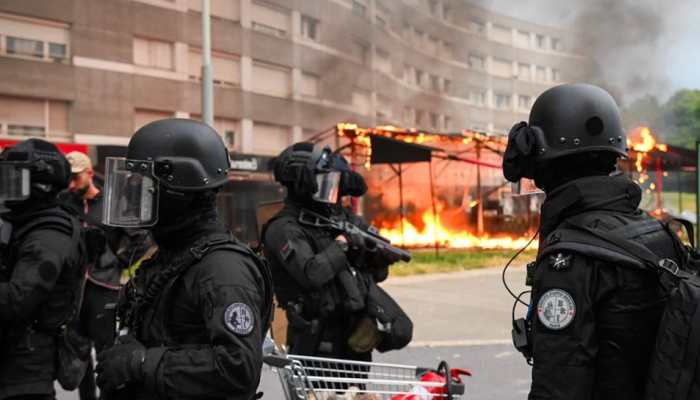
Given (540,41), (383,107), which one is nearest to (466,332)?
(540,41)

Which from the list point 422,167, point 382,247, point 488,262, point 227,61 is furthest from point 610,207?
point 227,61

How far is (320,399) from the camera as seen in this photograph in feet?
8.50

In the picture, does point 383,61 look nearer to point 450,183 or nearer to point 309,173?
point 450,183

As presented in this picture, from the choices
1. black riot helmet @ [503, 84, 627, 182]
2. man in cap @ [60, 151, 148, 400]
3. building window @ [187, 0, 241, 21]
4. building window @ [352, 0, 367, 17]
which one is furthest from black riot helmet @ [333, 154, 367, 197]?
building window @ [352, 0, 367, 17]

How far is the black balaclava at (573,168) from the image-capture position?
1.92m

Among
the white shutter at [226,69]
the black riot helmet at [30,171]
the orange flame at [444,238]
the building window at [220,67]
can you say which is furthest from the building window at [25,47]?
the black riot helmet at [30,171]

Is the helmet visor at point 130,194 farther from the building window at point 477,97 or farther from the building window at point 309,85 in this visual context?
the building window at point 477,97

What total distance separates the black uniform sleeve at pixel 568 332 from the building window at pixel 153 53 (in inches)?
888

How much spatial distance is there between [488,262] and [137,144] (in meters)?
11.5

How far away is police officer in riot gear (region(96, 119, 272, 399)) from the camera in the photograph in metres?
1.88

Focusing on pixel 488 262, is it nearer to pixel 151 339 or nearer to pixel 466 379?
pixel 466 379

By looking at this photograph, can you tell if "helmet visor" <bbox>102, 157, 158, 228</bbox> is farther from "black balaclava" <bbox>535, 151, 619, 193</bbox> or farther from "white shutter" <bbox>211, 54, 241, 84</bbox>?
"white shutter" <bbox>211, 54, 241, 84</bbox>

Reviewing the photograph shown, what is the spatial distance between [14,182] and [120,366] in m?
1.68

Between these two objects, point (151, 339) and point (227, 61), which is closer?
point (151, 339)
